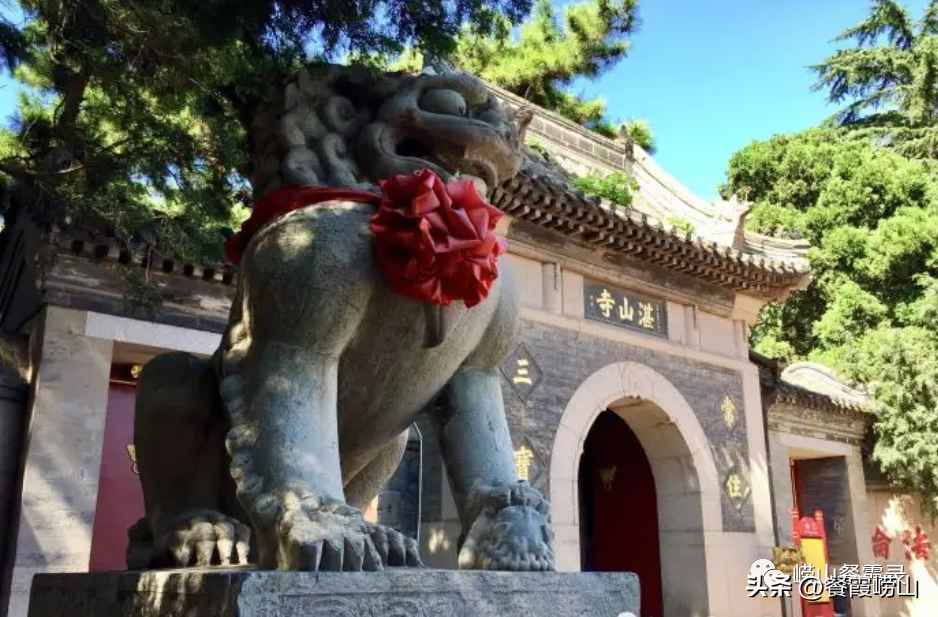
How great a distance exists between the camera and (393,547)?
1.65 metres

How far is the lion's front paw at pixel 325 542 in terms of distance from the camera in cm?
141

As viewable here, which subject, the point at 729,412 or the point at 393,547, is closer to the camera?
the point at 393,547

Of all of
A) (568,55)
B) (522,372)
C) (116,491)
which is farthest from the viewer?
(568,55)

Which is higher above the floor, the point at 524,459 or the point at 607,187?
the point at 607,187

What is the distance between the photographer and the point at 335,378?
1794mm

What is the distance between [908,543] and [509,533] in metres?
12.4

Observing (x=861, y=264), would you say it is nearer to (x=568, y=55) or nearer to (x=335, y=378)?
(x=568, y=55)

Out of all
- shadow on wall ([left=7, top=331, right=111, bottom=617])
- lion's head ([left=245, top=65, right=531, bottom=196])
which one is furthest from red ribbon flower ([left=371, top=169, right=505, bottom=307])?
shadow on wall ([left=7, top=331, right=111, bottom=617])

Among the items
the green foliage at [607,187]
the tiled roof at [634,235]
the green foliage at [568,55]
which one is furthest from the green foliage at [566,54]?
the tiled roof at [634,235]

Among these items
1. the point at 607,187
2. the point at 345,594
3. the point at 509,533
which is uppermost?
the point at 607,187

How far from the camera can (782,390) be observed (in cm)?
1071

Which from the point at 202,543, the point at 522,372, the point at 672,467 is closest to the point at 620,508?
the point at 672,467

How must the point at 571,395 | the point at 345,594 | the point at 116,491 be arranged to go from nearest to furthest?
the point at 345,594, the point at 116,491, the point at 571,395

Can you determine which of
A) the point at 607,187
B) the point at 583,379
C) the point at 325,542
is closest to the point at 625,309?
the point at 583,379
